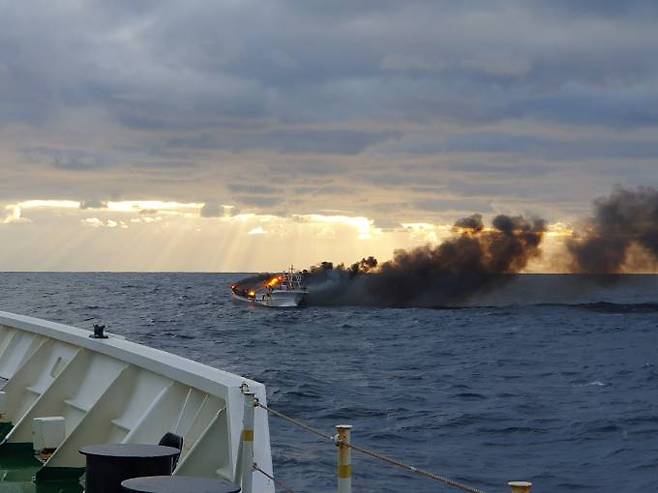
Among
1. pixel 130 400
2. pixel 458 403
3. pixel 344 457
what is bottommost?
pixel 458 403

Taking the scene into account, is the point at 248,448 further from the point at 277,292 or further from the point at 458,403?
the point at 277,292

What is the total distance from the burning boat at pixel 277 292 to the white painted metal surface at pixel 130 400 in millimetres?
122327

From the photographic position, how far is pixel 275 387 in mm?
33844

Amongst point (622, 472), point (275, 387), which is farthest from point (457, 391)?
point (622, 472)

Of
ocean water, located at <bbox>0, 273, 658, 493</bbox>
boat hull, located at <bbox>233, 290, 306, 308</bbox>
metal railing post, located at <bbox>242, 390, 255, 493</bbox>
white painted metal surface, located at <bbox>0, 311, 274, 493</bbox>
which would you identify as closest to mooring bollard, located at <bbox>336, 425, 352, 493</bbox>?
metal railing post, located at <bbox>242, 390, 255, 493</bbox>

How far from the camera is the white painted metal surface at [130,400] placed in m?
7.80

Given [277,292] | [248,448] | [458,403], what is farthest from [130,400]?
[277,292]

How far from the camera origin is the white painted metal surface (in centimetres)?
780

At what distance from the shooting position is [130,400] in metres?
9.83

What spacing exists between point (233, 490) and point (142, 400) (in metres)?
3.67

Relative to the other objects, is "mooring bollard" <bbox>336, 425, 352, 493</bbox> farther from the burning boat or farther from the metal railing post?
the burning boat

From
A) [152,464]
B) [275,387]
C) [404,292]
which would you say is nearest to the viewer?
[152,464]

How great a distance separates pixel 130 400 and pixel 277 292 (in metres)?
128

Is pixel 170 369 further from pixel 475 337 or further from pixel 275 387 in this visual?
pixel 475 337
